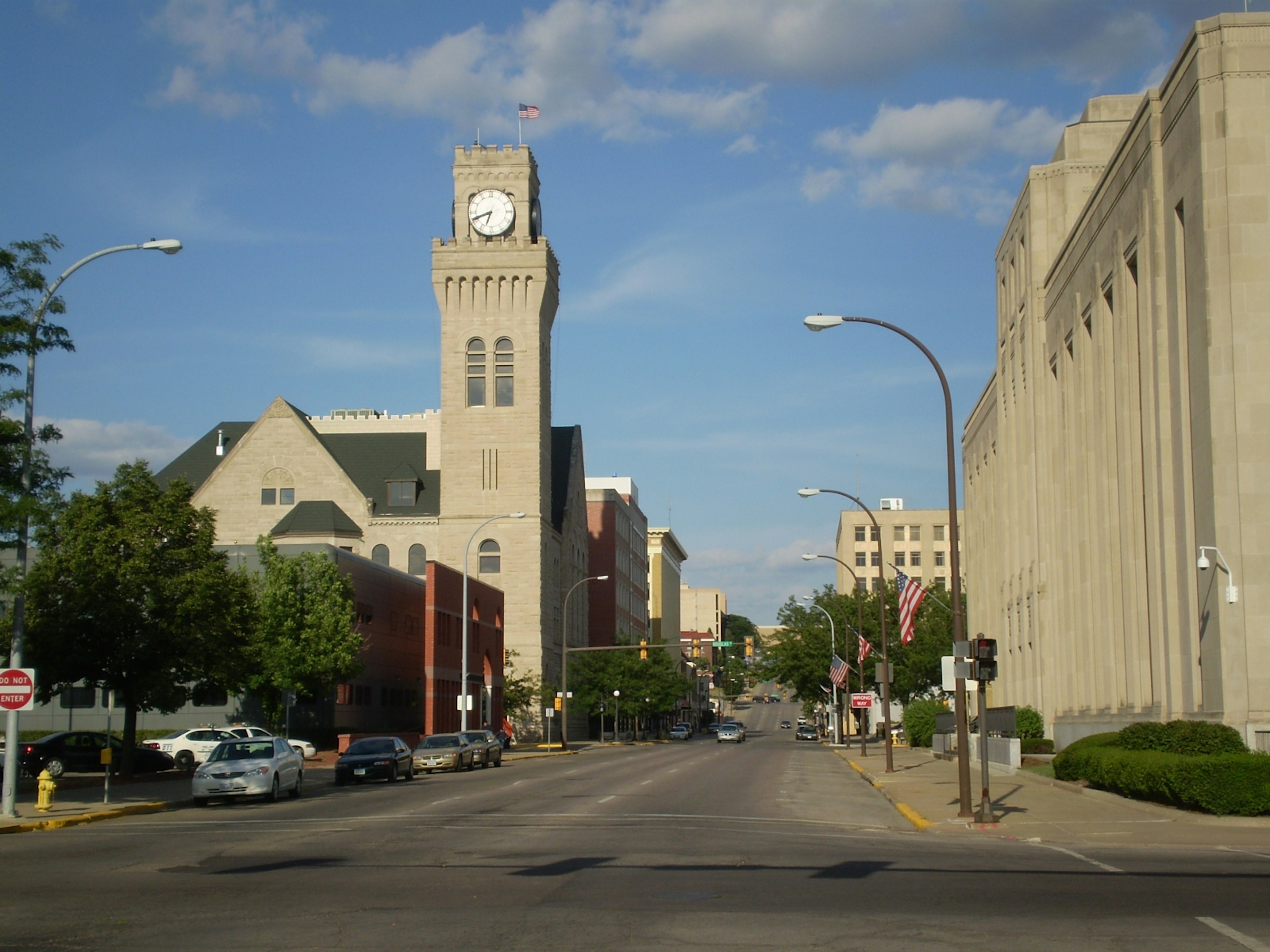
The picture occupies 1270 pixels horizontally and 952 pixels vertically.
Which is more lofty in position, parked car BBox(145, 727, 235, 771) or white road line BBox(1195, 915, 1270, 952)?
white road line BBox(1195, 915, 1270, 952)

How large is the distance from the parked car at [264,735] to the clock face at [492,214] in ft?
143

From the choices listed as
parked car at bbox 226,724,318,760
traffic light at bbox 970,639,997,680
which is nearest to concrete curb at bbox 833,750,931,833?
traffic light at bbox 970,639,997,680

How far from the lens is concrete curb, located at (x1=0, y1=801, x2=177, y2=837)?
22344 millimetres

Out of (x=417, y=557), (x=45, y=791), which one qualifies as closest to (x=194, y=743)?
(x=45, y=791)

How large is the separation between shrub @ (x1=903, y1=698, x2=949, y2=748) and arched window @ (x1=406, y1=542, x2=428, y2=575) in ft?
111

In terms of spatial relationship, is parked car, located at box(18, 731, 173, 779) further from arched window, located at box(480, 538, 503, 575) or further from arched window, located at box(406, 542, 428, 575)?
arched window, located at box(480, 538, 503, 575)

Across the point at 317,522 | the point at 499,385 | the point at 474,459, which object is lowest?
the point at 317,522

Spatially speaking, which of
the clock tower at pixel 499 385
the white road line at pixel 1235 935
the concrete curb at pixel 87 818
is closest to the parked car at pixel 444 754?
the concrete curb at pixel 87 818

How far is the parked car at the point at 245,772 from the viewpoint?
2827cm

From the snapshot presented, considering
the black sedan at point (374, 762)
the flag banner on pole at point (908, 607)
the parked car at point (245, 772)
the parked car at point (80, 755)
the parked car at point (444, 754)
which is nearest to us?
the parked car at point (245, 772)

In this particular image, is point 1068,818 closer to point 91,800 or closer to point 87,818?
point 87,818

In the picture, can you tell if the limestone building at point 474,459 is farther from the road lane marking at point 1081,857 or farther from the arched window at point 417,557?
the road lane marking at point 1081,857

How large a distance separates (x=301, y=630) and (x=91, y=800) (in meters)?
22.8

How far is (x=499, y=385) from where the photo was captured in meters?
87.6
